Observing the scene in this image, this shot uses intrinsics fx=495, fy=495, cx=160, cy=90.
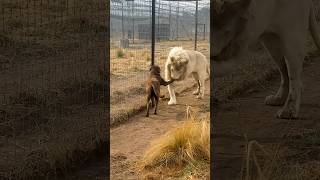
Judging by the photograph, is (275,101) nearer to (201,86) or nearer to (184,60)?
(184,60)

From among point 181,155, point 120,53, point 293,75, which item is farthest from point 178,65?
point 120,53

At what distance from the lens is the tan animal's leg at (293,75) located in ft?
18.4

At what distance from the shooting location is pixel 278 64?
21.2 ft

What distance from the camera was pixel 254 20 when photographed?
194 inches

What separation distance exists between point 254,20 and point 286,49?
88 cm

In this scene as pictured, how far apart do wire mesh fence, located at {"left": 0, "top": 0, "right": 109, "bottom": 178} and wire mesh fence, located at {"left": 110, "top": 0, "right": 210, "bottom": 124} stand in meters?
0.39

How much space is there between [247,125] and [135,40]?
11.5 metres

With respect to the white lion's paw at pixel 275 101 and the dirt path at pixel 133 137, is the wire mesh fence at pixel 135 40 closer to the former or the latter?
the dirt path at pixel 133 137

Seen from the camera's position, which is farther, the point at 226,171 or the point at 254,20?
the point at 254,20

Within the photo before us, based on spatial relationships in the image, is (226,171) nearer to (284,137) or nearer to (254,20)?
(284,137)

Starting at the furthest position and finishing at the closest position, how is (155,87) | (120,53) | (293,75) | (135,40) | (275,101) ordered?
1. (135,40)
2. (120,53)
3. (155,87)
4. (275,101)
5. (293,75)

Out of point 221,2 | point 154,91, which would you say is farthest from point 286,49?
point 154,91

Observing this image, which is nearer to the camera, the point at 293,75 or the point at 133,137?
the point at 133,137

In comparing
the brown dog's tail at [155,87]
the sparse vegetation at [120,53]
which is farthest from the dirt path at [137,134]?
the sparse vegetation at [120,53]
